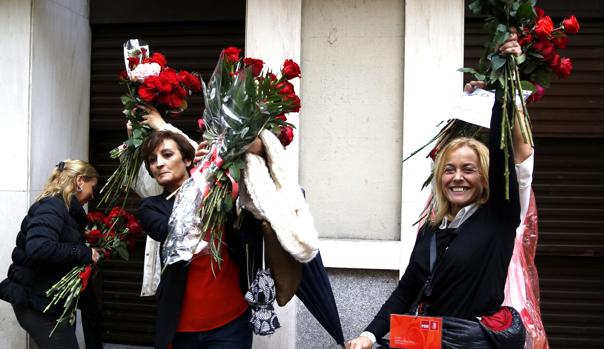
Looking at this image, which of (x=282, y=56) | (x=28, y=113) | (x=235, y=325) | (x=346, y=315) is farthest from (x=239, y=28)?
(x=235, y=325)

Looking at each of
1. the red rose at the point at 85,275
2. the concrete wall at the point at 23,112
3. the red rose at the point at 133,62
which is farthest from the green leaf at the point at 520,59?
the concrete wall at the point at 23,112

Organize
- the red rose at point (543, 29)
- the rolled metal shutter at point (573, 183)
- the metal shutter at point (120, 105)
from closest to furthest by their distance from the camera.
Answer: the red rose at point (543, 29)
the rolled metal shutter at point (573, 183)
the metal shutter at point (120, 105)

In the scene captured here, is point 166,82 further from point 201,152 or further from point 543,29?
point 543,29

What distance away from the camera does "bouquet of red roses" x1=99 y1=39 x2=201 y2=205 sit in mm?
4172

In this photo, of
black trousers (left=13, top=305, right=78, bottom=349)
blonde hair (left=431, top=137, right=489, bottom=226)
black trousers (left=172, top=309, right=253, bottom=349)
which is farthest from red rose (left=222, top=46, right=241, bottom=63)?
black trousers (left=13, top=305, right=78, bottom=349)

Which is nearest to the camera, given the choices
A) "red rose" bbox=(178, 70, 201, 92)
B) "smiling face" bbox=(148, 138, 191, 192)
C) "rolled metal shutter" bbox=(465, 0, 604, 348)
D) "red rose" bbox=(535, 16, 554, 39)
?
"red rose" bbox=(535, 16, 554, 39)

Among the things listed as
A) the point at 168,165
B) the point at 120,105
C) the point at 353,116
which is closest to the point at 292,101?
the point at 168,165

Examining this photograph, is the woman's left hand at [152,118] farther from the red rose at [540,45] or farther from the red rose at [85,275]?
the red rose at [540,45]

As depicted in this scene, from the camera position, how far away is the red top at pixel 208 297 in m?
3.70

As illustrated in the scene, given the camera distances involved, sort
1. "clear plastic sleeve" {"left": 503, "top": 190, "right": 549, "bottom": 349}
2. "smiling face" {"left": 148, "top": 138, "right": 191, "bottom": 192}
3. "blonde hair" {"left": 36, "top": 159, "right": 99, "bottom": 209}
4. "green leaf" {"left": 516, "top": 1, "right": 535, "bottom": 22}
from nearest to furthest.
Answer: "green leaf" {"left": 516, "top": 1, "right": 535, "bottom": 22} → "clear plastic sleeve" {"left": 503, "top": 190, "right": 549, "bottom": 349} → "smiling face" {"left": 148, "top": 138, "right": 191, "bottom": 192} → "blonde hair" {"left": 36, "top": 159, "right": 99, "bottom": 209}

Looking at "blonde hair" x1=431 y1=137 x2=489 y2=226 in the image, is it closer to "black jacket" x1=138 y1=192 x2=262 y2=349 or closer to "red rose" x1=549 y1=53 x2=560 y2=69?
"red rose" x1=549 y1=53 x2=560 y2=69

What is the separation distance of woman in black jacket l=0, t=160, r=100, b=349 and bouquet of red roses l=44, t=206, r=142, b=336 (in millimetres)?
67

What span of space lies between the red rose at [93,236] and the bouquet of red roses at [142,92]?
697 mm

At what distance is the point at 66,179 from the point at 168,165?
140cm
